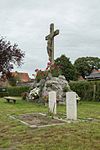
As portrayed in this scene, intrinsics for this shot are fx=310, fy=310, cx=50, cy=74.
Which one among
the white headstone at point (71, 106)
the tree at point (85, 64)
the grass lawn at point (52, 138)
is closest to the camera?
the grass lawn at point (52, 138)

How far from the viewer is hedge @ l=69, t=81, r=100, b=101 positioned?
28.1 metres

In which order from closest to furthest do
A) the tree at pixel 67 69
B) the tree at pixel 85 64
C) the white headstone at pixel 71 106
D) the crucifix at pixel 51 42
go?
the white headstone at pixel 71 106, the crucifix at pixel 51 42, the tree at pixel 67 69, the tree at pixel 85 64

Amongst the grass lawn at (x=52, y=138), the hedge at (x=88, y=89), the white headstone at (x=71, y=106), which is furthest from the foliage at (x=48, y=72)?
the grass lawn at (x=52, y=138)

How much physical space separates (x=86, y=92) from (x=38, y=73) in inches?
256

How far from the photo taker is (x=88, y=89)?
96.3 feet

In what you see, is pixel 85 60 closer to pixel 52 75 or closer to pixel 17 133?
pixel 52 75

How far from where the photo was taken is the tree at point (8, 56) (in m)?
35.9

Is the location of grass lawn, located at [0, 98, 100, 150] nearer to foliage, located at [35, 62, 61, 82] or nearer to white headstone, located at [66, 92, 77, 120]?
white headstone, located at [66, 92, 77, 120]

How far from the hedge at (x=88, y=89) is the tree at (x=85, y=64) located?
51787mm

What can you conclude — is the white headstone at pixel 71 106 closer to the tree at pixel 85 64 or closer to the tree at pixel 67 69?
the tree at pixel 67 69

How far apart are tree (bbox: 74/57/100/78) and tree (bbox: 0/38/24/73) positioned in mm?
46852

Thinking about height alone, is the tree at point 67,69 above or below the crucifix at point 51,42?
above

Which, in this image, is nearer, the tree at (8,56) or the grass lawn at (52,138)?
the grass lawn at (52,138)

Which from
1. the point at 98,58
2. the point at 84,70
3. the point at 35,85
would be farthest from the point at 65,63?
the point at 35,85
